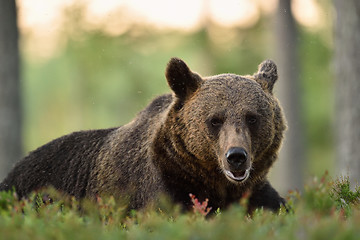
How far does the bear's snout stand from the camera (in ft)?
16.6

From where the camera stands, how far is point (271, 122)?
5.64 m

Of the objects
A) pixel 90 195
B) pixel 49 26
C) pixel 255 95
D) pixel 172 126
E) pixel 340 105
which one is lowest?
pixel 90 195

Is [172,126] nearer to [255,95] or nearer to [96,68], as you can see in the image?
[255,95]

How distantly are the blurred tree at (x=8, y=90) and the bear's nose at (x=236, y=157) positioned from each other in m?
7.89

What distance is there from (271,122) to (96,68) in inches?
799

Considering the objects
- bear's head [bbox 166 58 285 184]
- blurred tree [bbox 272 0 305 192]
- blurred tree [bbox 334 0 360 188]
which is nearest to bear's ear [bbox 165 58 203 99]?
bear's head [bbox 166 58 285 184]

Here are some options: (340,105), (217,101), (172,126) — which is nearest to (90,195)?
(172,126)

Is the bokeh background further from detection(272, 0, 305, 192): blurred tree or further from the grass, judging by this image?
the grass

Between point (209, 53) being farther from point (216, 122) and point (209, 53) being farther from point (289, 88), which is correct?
point (216, 122)


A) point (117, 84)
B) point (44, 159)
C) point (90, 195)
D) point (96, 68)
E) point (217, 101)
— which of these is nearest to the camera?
point (217, 101)

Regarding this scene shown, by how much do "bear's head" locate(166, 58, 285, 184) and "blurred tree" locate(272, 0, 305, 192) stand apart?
11.4 meters

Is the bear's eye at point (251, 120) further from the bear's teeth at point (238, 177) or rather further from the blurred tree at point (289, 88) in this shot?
the blurred tree at point (289, 88)

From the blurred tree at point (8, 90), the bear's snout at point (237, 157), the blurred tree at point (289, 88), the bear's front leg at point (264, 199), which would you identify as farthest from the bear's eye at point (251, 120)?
the blurred tree at point (289, 88)

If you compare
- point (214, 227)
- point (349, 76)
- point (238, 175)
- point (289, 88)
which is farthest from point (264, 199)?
point (289, 88)
